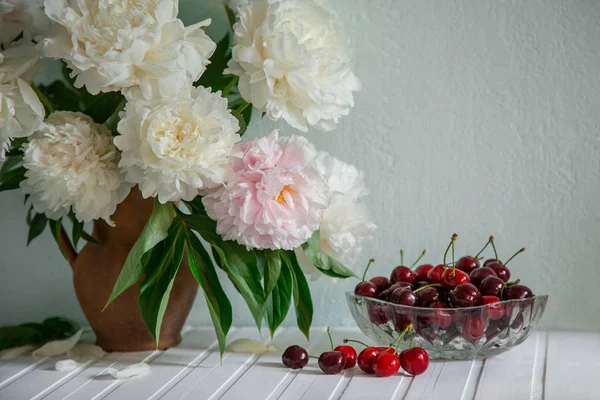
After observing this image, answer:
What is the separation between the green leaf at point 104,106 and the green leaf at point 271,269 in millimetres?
296

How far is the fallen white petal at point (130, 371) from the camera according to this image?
3.46 ft

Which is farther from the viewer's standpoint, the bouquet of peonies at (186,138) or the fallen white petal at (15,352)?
the fallen white petal at (15,352)

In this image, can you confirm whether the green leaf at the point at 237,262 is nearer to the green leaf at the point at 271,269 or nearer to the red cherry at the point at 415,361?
the green leaf at the point at 271,269

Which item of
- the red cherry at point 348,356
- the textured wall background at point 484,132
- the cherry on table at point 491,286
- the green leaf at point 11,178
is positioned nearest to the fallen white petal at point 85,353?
the green leaf at point 11,178

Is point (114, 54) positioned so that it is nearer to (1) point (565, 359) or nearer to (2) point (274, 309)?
(2) point (274, 309)

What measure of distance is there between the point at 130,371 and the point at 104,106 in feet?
1.22

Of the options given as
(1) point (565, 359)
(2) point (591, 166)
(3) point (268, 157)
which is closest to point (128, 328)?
(3) point (268, 157)

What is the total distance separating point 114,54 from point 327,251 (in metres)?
0.42

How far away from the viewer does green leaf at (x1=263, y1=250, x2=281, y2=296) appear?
1065 millimetres

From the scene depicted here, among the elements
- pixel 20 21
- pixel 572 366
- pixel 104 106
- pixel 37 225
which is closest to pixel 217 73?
→ pixel 104 106

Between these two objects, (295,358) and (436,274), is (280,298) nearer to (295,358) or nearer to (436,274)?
(295,358)

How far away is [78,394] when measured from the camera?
39.2 inches

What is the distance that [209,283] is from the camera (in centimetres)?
107

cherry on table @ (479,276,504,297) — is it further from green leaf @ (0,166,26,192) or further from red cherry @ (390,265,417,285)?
green leaf @ (0,166,26,192)
